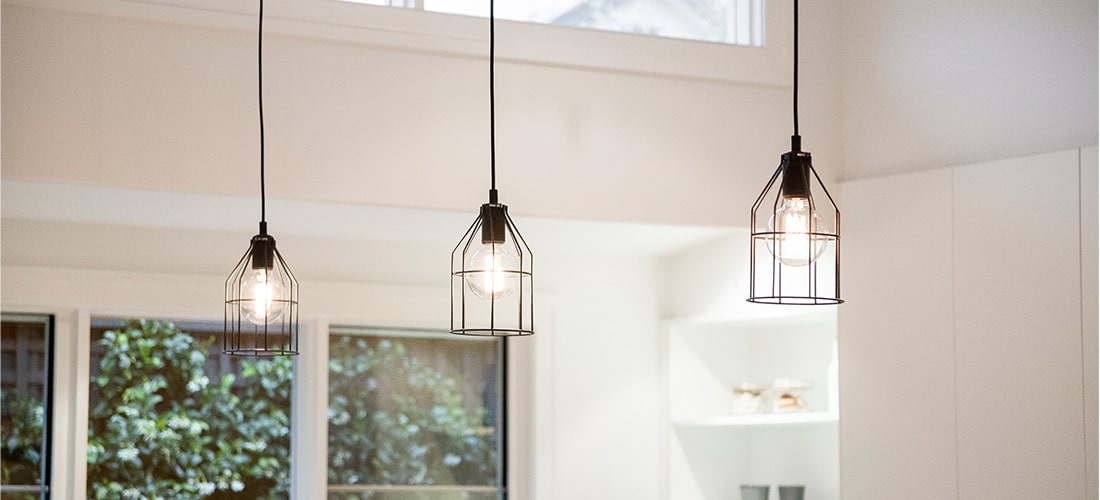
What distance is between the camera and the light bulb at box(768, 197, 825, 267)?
2037 millimetres

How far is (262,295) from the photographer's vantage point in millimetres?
2707

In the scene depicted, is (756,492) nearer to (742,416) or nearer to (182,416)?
(742,416)

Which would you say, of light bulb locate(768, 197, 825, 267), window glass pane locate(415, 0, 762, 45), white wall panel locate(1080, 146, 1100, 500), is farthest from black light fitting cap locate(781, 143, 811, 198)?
window glass pane locate(415, 0, 762, 45)

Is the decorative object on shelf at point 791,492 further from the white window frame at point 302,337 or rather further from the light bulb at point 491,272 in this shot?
the light bulb at point 491,272

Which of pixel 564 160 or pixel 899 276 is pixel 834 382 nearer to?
pixel 899 276

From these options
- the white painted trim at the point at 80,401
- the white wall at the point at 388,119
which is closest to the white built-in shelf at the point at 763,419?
the white wall at the point at 388,119

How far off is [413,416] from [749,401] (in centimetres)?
109

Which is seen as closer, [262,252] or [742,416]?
[262,252]

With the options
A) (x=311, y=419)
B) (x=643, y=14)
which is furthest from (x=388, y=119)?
(x=311, y=419)

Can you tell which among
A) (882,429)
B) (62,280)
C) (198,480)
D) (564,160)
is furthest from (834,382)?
(62,280)

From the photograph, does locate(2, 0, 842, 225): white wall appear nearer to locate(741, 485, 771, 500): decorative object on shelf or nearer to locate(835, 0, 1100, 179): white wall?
locate(835, 0, 1100, 179): white wall

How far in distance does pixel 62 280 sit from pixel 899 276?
7.74 ft

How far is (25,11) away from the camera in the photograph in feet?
10.9

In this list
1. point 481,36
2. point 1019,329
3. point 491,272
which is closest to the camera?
point 491,272
